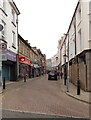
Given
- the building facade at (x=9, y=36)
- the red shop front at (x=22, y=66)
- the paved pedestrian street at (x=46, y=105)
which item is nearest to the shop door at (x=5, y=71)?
the building facade at (x=9, y=36)

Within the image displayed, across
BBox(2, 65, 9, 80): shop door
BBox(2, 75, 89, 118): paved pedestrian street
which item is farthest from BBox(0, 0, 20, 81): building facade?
BBox(2, 75, 89, 118): paved pedestrian street

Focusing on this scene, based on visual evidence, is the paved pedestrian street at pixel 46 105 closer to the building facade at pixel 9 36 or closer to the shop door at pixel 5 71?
the building facade at pixel 9 36

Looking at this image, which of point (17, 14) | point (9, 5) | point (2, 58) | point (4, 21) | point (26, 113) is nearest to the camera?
point (26, 113)

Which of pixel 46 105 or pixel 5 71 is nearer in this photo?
pixel 46 105

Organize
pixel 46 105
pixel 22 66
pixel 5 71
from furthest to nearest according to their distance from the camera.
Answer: pixel 22 66 → pixel 5 71 → pixel 46 105

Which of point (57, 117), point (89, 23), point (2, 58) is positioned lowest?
point (57, 117)

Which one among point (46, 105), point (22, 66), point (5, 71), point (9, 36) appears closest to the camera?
point (46, 105)

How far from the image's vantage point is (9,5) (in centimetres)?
2195

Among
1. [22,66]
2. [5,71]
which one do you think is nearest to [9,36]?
[5,71]

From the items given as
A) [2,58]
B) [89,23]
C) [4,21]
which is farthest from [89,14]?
[4,21]

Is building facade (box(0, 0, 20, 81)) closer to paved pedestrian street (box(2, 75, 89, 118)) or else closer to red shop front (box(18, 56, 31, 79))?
red shop front (box(18, 56, 31, 79))

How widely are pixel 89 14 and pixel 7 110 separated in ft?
34.8

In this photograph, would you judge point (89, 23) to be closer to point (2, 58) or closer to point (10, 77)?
point (2, 58)

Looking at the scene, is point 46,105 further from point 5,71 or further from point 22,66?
point 22,66
